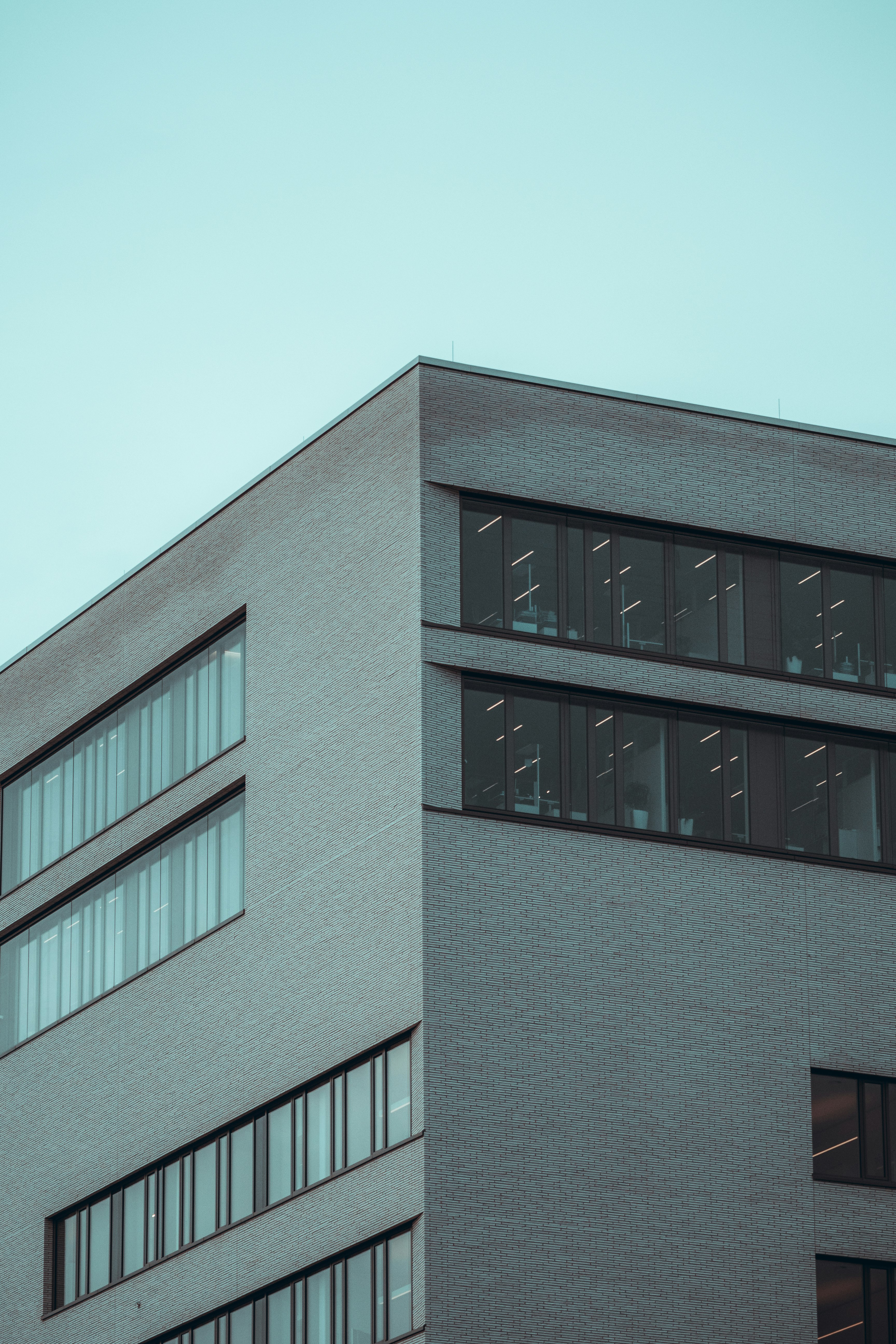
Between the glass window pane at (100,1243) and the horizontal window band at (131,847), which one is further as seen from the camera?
the glass window pane at (100,1243)

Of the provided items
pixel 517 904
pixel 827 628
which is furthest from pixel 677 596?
pixel 517 904

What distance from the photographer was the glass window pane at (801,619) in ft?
152

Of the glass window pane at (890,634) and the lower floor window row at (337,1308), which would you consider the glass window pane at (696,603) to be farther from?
the lower floor window row at (337,1308)

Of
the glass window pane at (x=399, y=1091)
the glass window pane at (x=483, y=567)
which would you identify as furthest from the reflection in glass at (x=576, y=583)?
the glass window pane at (x=399, y=1091)

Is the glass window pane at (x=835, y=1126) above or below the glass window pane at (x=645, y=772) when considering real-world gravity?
below

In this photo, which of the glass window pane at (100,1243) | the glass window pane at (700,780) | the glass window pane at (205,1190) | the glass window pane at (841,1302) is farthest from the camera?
the glass window pane at (100,1243)

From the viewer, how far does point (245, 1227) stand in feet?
149

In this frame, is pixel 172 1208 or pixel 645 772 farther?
Answer: pixel 172 1208

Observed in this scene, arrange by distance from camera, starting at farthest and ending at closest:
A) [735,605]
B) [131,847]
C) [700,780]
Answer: [131,847] < [735,605] < [700,780]

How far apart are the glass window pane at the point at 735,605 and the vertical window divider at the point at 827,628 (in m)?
1.71

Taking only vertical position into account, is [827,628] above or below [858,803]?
above

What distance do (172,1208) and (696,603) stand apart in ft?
55.3

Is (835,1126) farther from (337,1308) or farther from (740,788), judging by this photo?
(337,1308)

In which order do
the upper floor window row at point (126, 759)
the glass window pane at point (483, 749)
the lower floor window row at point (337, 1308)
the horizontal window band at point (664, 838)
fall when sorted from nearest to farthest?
the lower floor window row at point (337, 1308)
the horizontal window band at point (664, 838)
the glass window pane at point (483, 749)
the upper floor window row at point (126, 759)
